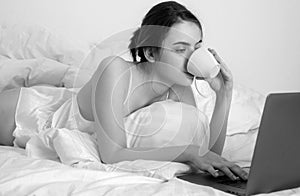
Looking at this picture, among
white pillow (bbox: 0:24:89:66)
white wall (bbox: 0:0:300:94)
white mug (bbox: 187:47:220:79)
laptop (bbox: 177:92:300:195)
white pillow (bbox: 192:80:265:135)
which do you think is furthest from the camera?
white wall (bbox: 0:0:300:94)

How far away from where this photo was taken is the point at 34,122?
202 centimetres

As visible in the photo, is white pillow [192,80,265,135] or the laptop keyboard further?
white pillow [192,80,265,135]

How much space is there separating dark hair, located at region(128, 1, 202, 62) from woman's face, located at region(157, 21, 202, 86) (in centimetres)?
2

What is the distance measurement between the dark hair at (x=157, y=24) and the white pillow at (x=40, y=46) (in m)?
0.70

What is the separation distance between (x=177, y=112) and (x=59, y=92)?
2.06 ft

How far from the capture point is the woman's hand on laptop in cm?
147

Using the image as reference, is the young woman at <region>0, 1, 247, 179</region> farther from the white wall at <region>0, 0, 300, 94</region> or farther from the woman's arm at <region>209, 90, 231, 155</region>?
the white wall at <region>0, 0, 300, 94</region>

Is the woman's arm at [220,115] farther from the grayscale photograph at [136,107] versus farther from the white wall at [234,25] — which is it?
the white wall at [234,25]

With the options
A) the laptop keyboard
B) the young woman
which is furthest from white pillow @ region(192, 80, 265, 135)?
the laptop keyboard

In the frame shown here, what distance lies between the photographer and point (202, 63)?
1596 millimetres

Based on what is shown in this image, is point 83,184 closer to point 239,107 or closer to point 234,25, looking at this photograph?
point 239,107

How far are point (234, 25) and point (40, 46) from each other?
1019 mm

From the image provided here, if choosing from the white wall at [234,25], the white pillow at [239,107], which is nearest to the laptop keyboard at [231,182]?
the white pillow at [239,107]

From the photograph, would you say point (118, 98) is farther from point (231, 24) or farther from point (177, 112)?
point (231, 24)
